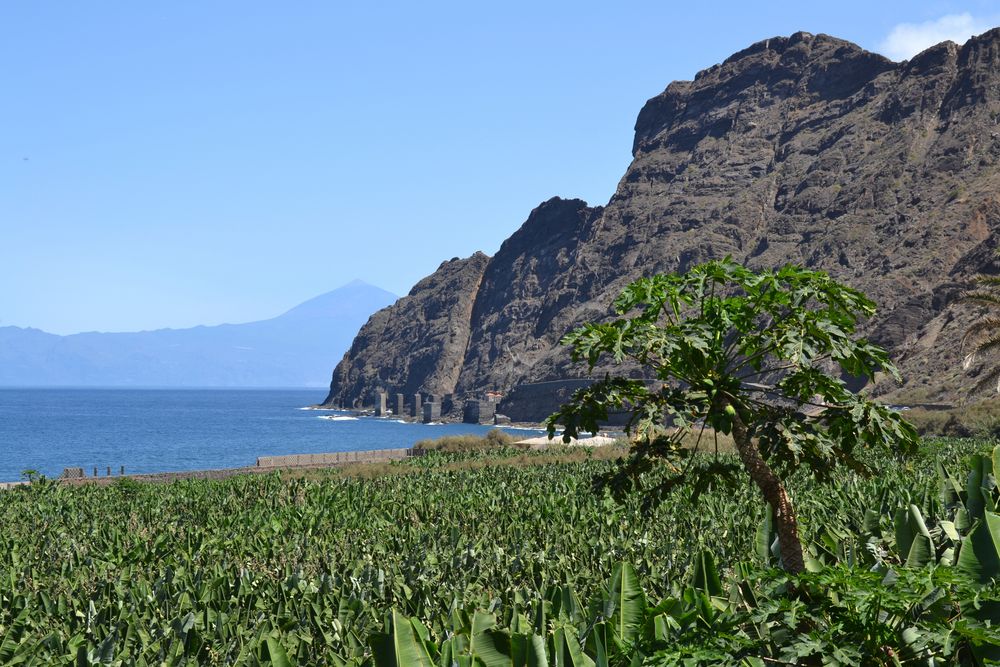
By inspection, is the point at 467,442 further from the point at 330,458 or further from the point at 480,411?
the point at 480,411

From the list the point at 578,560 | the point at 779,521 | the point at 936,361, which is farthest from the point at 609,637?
the point at 936,361

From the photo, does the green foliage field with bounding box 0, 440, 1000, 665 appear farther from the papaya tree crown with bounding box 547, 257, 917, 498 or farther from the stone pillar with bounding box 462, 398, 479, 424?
the stone pillar with bounding box 462, 398, 479, 424

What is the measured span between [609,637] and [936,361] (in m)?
89.6

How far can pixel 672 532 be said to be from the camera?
37.9ft

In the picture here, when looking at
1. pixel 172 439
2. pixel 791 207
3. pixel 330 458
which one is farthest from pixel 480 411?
pixel 330 458

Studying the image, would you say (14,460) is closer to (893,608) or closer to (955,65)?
(893,608)

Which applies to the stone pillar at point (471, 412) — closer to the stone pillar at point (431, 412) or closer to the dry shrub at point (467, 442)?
the stone pillar at point (431, 412)

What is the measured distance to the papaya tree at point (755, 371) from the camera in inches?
243

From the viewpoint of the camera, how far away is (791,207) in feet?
442

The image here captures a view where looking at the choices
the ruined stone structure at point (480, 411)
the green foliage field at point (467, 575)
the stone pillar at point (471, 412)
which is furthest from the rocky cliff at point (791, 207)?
the green foliage field at point (467, 575)

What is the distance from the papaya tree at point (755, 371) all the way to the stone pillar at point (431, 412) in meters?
169

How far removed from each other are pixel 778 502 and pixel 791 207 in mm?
135234

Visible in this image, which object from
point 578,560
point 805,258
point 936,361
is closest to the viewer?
point 578,560

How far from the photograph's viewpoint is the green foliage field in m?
5.07
